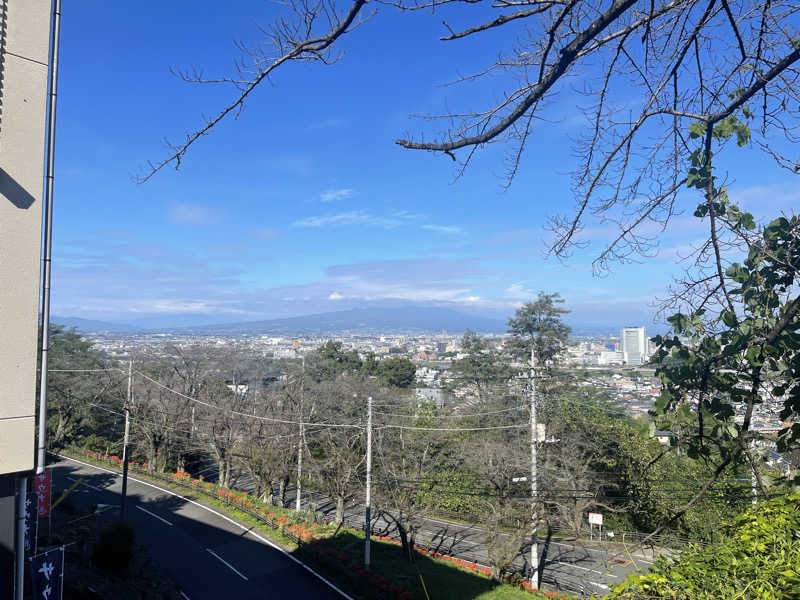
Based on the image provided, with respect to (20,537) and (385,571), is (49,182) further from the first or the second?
(385,571)

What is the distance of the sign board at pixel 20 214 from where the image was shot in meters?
3.63

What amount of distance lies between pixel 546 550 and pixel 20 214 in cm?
1760

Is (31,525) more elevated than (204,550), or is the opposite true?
(31,525)

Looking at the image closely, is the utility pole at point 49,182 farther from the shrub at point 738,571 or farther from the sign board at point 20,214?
the shrub at point 738,571

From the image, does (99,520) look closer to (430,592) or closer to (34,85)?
(430,592)

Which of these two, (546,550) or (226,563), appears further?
(546,550)

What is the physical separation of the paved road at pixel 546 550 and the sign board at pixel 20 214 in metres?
12.8

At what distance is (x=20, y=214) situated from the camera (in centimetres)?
372

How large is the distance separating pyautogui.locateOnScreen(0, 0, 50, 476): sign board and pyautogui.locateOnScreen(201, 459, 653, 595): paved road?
42.0ft

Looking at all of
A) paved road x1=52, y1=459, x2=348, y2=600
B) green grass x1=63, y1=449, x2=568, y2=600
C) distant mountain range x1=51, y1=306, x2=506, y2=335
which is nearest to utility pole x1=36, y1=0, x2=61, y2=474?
green grass x1=63, y1=449, x2=568, y2=600

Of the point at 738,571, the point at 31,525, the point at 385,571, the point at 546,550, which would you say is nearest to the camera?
the point at 738,571

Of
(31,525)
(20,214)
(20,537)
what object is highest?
(20,214)

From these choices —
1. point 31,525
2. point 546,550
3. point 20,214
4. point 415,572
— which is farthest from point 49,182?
point 546,550

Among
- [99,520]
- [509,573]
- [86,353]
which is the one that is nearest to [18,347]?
[509,573]
